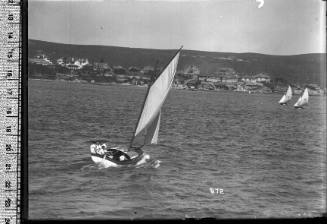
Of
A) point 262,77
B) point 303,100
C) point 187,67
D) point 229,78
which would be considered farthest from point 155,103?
point 303,100

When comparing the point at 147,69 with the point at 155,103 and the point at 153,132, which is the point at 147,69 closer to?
the point at 155,103

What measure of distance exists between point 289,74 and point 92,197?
2.52m

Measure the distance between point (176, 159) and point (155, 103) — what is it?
64 cm

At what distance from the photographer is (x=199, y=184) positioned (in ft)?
15.3

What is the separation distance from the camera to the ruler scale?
14.5 feet

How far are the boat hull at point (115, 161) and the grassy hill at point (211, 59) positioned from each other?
97 centimetres

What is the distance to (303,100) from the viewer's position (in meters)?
4.91

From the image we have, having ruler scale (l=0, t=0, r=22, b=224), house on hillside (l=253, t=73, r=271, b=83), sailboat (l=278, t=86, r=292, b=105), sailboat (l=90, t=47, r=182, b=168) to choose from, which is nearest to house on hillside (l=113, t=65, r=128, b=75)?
sailboat (l=90, t=47, r=182, b=168)

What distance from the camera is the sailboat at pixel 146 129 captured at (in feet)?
15.4

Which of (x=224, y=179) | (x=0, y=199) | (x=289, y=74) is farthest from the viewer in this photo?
(x=289, y=74)

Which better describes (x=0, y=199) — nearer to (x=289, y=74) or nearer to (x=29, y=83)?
(x=29, y=83)

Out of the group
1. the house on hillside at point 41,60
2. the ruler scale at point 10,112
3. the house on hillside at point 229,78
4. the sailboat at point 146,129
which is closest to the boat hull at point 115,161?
the sailboat at point 146,129

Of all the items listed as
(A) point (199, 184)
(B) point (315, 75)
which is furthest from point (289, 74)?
(A) point (199, 184)

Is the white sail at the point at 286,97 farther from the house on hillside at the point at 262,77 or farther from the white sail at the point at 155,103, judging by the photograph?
the white sail at the point at 155,103
